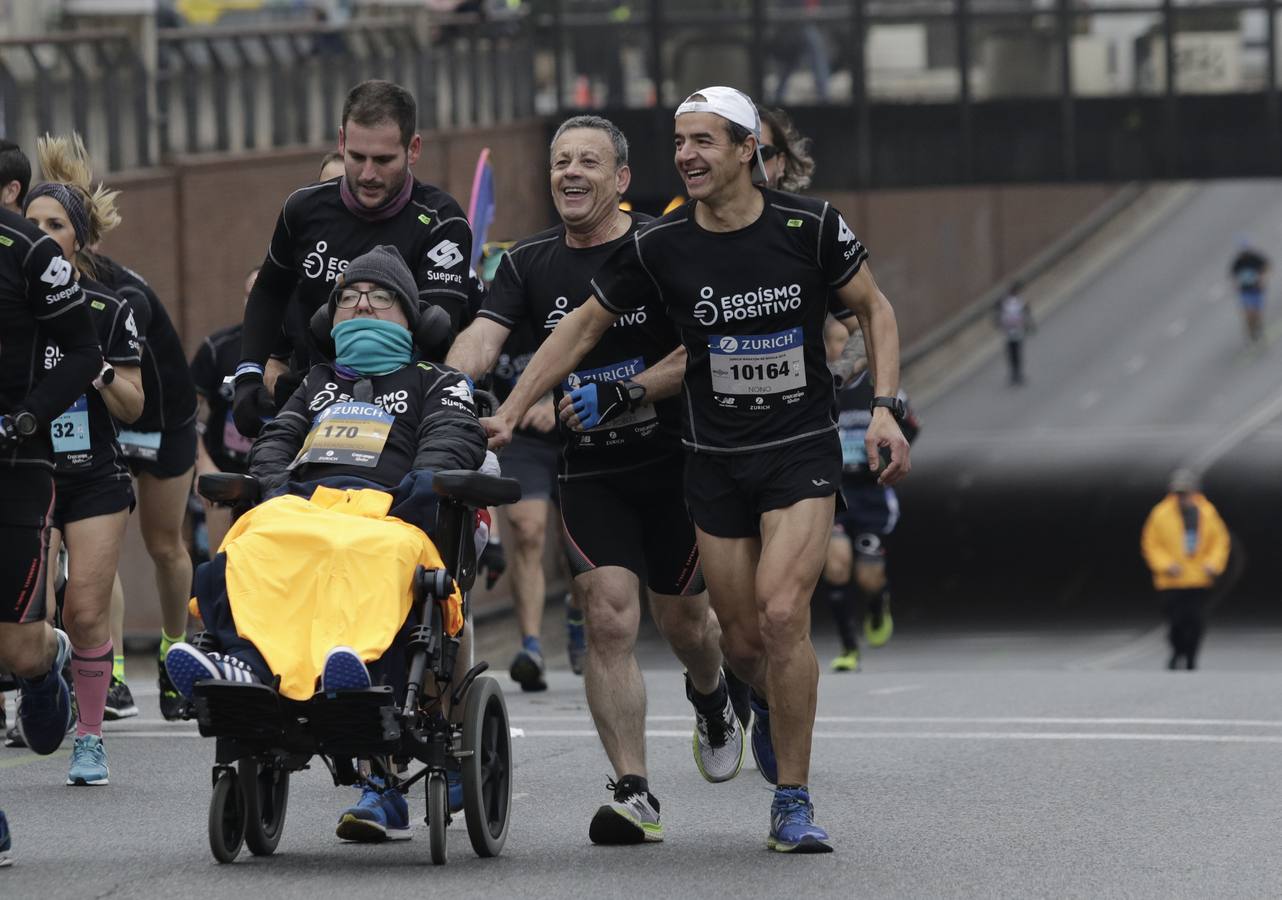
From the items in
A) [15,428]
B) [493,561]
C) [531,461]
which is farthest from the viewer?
[531,461]

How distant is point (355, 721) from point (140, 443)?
4.67m

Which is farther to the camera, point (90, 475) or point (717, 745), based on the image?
point (90, 475)

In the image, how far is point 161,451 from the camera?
38.1 ft

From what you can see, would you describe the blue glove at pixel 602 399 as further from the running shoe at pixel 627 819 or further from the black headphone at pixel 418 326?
the running shoe at pixel 627 819

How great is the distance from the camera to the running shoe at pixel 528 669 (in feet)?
45.6

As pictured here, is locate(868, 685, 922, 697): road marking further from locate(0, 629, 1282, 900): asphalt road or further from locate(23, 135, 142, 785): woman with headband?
locate(23, 135, 142, 785): woman with headband

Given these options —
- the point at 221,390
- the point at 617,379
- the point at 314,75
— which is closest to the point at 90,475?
the point at 617,379

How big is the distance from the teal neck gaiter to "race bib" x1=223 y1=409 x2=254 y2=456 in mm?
5558

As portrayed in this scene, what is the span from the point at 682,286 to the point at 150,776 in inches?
127

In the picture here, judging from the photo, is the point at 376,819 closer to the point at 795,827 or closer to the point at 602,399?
the point at 795,827

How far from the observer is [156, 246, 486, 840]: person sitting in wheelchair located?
7.18 meters

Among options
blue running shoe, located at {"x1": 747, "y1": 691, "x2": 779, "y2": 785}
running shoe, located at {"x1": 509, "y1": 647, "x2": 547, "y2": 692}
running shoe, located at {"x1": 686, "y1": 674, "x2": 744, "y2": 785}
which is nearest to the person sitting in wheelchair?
running shoe, located at {"x1": 686, "y1": 674, "x2": 744, "y2": 785}

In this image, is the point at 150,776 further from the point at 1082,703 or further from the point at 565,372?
the point at 1082,703

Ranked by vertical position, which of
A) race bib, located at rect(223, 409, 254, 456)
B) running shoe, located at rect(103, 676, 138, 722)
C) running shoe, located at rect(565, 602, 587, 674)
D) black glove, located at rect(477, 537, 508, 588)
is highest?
race bib, located at rect(223, 409, 254, 456)
